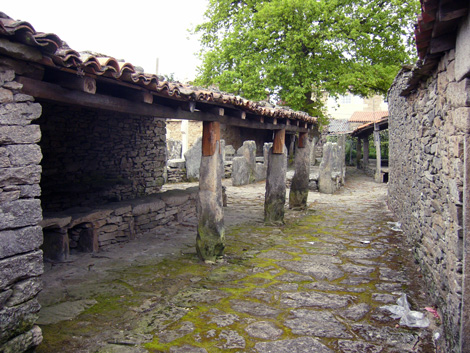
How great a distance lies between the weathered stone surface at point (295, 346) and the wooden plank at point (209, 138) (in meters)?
2.94

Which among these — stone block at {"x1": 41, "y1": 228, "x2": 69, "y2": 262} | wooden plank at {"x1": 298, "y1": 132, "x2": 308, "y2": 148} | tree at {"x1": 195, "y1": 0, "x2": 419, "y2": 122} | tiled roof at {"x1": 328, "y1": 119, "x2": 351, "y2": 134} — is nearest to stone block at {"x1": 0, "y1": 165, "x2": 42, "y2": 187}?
Answer: stone block at {"x1": 41, "y1": 228, "x2": 69, "y2": 262}

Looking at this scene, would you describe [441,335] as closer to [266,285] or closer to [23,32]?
[266,285]

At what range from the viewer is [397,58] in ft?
53.3

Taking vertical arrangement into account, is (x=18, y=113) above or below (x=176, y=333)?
above

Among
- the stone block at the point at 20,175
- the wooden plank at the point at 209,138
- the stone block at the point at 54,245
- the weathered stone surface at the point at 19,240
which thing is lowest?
the stone block at the point at 54,245

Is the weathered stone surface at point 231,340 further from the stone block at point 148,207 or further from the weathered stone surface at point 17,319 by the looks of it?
the stone block at point 148,207

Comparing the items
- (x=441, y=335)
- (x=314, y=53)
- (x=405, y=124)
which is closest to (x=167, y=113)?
(x=441, y=335)

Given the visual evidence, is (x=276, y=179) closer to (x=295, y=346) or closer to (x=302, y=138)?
(x=302, y=138)

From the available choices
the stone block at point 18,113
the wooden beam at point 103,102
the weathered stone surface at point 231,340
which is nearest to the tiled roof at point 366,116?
the wooden beam at point 103,102

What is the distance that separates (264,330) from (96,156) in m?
5.78

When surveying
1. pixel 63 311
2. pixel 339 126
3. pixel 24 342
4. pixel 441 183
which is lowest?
pixel 63 311

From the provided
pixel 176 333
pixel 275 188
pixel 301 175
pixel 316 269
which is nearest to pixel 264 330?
pixel 176 333

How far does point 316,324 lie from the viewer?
12.0 feet

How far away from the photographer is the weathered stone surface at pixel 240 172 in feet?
47.6
